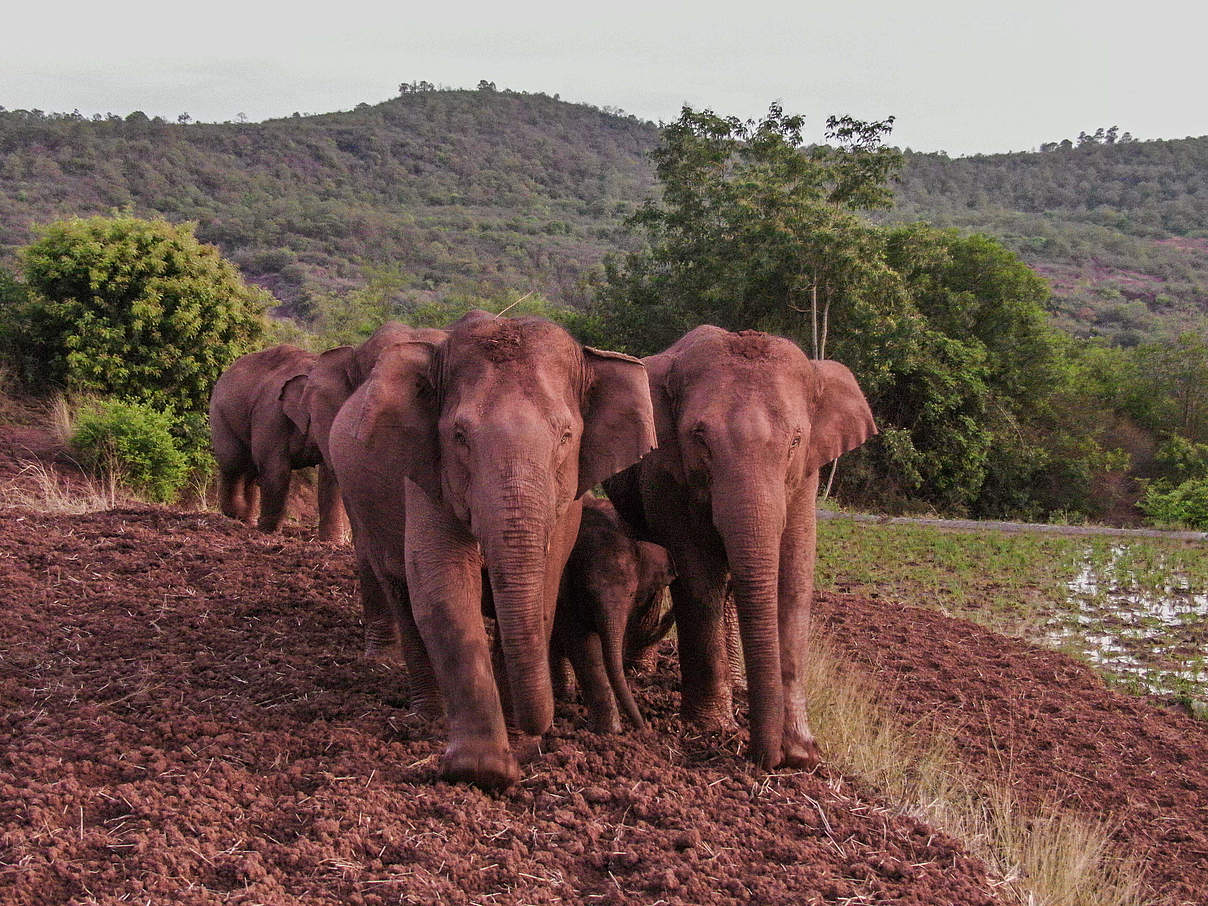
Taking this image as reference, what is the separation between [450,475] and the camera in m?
5.28

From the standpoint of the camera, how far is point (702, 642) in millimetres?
6418

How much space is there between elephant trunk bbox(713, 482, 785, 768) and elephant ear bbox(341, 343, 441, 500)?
1452 mm

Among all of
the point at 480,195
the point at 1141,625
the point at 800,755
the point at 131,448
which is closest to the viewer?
the point at 800,755

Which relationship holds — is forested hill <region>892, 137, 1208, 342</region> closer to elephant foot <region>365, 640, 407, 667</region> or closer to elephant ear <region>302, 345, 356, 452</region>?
elephant foot <region>365, 640, 407, 667</region>

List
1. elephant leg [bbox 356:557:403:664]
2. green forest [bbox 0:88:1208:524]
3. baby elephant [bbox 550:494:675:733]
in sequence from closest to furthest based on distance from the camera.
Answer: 1. baby elephant [bbox 550:494:675:733]
2. elephant leg [bbox 356:557:403:664]
3. green forest [bbox 0:88:1208:524]

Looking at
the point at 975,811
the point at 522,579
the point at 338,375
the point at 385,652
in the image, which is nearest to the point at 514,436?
the point at 522,579

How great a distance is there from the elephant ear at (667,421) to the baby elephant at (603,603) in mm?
516

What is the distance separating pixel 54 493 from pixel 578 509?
29.4 feet

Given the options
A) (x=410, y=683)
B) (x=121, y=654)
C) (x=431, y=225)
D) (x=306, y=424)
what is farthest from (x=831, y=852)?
(x=431, y=225)

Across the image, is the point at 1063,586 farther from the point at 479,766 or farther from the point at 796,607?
the point at 479,766

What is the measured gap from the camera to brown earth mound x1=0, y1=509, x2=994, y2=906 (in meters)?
4.24

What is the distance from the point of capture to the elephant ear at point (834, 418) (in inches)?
257

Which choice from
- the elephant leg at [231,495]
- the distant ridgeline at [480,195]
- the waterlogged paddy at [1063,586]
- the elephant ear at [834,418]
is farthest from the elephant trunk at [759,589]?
the distant ridgeline at [480,195]

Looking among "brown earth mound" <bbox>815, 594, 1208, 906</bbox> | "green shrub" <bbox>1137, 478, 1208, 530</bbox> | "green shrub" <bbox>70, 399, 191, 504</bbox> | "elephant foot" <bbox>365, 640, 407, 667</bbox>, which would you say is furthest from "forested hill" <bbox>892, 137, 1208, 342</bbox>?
"elephant foot" <bbox>365, 640, 407, 667</bbox>
